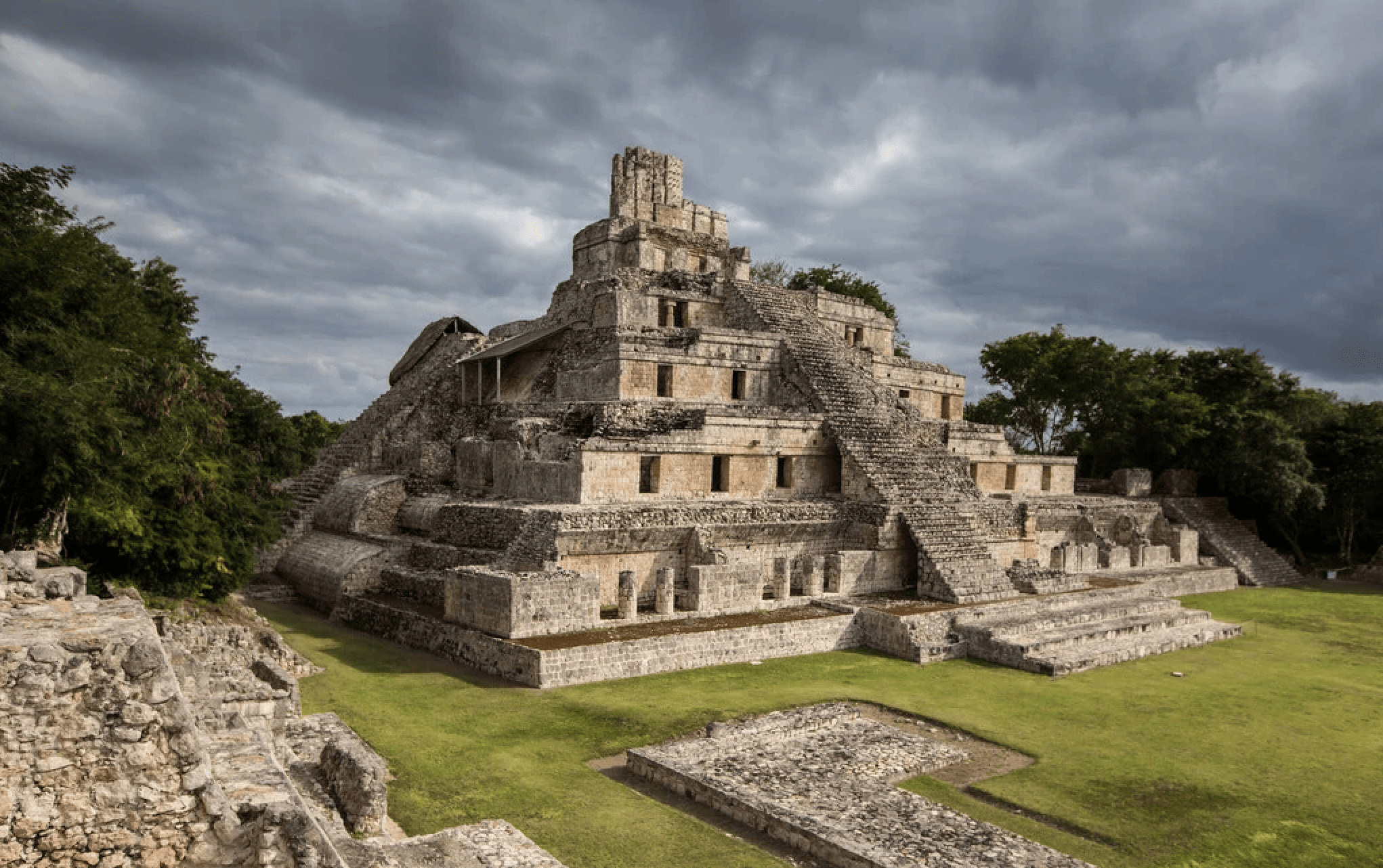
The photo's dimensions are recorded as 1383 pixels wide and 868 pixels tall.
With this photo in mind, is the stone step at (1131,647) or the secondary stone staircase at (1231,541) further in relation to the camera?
the secondary stone staircase at (1231,541)

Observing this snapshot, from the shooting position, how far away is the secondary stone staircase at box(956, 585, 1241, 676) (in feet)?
52.3

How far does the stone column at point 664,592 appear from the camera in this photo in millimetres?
16266

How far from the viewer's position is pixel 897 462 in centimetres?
2144

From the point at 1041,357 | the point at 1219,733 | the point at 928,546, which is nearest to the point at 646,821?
the point at 1219,733

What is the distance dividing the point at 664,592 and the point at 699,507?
247cm

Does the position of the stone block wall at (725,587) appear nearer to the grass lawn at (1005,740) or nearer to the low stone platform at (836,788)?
the grass lawn at (1005,740)

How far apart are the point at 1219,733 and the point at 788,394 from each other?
13.2 m

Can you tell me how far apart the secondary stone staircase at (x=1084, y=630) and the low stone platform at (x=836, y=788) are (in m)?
4.96

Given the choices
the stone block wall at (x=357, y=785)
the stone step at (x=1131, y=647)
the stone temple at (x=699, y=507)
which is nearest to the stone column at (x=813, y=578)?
the stone temple at (x=699, y=507)

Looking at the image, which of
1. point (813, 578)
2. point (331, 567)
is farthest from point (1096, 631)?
point (331, 567)

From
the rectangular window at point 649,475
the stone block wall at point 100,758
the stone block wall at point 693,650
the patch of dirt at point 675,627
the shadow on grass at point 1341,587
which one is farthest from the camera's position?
the shadow on grass at point 1341,587

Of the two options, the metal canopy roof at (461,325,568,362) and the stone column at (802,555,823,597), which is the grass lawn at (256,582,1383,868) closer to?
the stone column at (802,555,823,597)

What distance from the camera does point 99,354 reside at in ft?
44.6

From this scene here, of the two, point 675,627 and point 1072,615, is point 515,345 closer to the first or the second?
point 675,627
